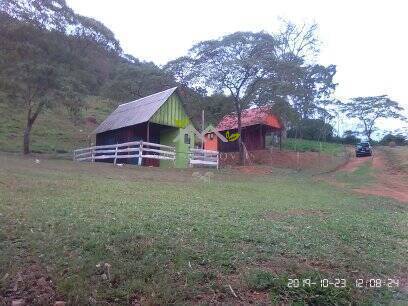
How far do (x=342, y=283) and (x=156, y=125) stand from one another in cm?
2366

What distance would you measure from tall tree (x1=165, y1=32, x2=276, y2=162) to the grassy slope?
8.14 m

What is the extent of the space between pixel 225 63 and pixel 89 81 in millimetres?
9226

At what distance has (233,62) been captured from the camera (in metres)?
27.7

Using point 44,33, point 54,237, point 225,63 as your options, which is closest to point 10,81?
point 44,33

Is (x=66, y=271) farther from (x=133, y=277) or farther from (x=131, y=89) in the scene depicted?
(x=131, y=89)

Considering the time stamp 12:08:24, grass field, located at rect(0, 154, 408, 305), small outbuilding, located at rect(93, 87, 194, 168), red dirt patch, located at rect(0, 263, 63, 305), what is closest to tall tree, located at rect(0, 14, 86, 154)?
small outbuilding, located at rect(93, 87, 194, 168)

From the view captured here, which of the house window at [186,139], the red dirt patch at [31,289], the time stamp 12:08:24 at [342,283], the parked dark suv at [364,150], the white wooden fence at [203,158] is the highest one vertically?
the house window at [186,139]

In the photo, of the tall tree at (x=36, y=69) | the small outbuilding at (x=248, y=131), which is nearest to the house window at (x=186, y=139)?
the tall tree at (x=36, y=69)

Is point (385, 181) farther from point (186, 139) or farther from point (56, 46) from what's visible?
point (56, 46)

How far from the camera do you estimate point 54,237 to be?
6.34 metres

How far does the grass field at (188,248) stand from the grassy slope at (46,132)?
63.7 ft

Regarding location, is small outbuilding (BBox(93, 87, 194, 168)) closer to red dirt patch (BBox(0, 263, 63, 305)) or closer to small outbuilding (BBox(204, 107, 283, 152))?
small outbuilding (BBox(204, 107, 283, 152))

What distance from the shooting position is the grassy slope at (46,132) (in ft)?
99.8

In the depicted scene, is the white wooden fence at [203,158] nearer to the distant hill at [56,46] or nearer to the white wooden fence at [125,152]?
the white wooden fence at [125,152]
